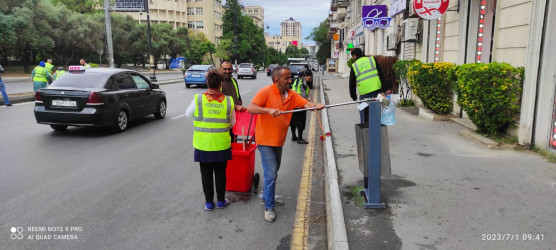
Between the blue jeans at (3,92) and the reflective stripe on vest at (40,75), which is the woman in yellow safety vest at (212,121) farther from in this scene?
the reflective stripe on vest at (40,75)

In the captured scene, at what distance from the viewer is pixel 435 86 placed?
9.92 metres

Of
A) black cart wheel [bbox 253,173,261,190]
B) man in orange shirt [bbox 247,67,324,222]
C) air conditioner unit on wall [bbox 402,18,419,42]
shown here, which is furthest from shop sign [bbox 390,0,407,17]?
man in orange shirt [bbox 247,67,324,222]

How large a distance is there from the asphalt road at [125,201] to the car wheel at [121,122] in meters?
0.97

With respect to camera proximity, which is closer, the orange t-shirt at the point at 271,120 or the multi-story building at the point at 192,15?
the orange t-shirt at the point at 271,120

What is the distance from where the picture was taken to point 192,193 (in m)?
5.26

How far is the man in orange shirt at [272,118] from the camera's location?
13.7 feet

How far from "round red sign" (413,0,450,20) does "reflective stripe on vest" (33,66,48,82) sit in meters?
13.2

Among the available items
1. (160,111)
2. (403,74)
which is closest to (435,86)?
(403,74)

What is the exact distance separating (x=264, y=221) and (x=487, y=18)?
7627 millimetres

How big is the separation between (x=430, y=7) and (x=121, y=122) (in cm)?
790

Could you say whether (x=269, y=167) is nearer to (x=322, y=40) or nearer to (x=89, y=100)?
(x=89, y=100)

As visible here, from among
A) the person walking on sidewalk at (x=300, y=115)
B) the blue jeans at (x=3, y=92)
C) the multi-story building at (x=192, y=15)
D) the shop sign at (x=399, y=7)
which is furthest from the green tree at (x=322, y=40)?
the person walking on sidewalk at (x=300, y=115)

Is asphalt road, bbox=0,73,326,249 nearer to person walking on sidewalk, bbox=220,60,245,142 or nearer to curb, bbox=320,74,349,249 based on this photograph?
curb, bbox=320,74,349,249

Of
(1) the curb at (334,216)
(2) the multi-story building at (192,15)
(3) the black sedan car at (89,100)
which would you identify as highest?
(2) the multi-story building at (192,15)
